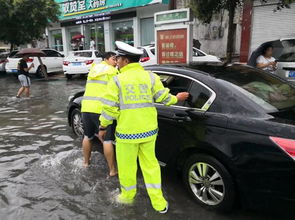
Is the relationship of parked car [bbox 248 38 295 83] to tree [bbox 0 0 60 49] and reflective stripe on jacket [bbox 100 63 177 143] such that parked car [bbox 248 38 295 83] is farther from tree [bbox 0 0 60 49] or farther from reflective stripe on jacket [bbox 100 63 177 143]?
tree [bbox 0 0 60 49]

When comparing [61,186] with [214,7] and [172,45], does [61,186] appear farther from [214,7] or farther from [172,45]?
[214,7]

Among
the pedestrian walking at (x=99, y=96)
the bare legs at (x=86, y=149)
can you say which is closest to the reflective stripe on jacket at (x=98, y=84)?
the pedestrian walking at (x=99, y=96)

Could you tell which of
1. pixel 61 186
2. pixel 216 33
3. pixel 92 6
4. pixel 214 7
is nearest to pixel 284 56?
pixel 214 7

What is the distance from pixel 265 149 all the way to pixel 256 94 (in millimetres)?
744

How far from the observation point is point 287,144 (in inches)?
95.0

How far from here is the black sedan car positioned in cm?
251

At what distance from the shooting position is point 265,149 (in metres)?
2.53

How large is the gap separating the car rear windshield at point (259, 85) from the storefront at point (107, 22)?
13.3 meters

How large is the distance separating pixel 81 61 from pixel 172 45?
700 centimetres

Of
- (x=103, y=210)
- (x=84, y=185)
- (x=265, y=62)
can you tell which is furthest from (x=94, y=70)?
(x=265, y=62)

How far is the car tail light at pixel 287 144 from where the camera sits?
7.82 feet

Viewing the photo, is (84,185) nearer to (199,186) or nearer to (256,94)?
(199,186)

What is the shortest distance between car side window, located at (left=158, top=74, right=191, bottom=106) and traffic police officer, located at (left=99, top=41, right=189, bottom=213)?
46cm

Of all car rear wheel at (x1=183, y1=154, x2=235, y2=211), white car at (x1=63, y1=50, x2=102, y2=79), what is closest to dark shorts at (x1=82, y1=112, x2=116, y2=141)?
car rear wheel at (x1=183, y1=154, x2=235, y2=211)
